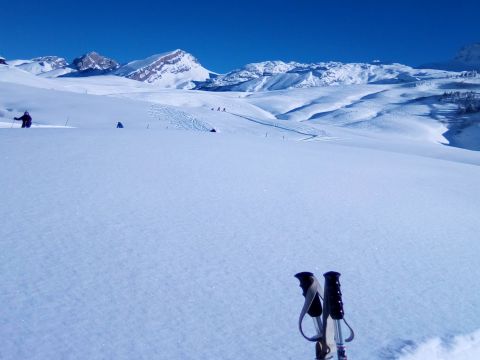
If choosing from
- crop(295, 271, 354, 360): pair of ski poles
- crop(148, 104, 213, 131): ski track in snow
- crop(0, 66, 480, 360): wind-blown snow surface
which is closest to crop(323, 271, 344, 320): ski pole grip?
crop(295, 271, 354, 360): pair of ski poles

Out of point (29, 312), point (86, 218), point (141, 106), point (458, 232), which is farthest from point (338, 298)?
point (141, 106)

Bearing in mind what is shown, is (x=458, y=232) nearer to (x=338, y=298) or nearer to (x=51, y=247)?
(x=338, y=298)

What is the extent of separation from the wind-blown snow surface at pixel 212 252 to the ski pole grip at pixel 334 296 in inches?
28.6

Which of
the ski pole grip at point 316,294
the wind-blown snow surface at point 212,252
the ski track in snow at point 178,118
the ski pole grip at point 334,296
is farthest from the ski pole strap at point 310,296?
the ski track in snow at point 178,118

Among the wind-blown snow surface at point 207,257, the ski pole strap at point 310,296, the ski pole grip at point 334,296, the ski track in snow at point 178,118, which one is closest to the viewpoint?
the ski pole grip at point 334,296

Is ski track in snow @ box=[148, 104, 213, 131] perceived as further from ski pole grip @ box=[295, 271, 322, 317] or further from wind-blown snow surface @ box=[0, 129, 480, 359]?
ski pole grip @ box=[295, 271, 322, 317]

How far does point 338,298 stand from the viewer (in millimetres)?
2008

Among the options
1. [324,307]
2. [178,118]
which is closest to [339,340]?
[324,307]

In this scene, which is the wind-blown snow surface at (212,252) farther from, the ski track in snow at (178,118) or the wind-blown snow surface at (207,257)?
the ski track in snow at (178,118)

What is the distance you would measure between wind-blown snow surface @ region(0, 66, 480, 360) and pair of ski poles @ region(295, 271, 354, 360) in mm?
494

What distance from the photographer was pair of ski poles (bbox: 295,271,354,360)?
6.60 feet

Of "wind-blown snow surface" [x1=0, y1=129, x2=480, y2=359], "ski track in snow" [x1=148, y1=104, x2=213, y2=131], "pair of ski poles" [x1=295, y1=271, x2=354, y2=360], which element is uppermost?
"ski track in snow" [x1=148, y1=104, x2=213, y2=131]

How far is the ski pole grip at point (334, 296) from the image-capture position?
6.57 feet

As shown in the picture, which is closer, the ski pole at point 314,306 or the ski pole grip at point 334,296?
the ski pole grip at point 334,296
